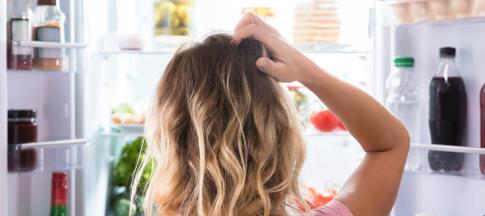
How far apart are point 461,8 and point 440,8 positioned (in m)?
0.06

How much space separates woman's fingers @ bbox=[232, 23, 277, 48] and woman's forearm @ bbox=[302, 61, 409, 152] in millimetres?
113

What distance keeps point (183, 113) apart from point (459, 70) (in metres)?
1.04

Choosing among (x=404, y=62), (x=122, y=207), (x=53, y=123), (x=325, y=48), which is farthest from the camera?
(x=122, y=207)

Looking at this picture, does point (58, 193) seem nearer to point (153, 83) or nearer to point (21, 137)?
point (21, 137)

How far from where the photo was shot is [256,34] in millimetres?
1116

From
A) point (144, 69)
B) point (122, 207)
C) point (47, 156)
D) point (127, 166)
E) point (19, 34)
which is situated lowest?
point (122, 207)

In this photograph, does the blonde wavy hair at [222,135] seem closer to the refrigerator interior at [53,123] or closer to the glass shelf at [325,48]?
the refrigerator interior at [53,123]

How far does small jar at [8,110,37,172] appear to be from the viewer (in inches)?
77.0

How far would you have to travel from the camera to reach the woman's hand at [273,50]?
1.11 metres

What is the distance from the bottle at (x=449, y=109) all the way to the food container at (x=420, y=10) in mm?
101

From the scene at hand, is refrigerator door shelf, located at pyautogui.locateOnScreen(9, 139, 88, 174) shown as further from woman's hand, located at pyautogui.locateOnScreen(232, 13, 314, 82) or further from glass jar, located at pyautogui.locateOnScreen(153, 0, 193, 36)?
woman's hand, located at pyautogui.locateOnScreen(232, 13, 314, 82)

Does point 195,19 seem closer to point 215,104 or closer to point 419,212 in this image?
point 419,212

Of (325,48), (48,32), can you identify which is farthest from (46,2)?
(325,48)

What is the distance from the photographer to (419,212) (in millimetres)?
2047
